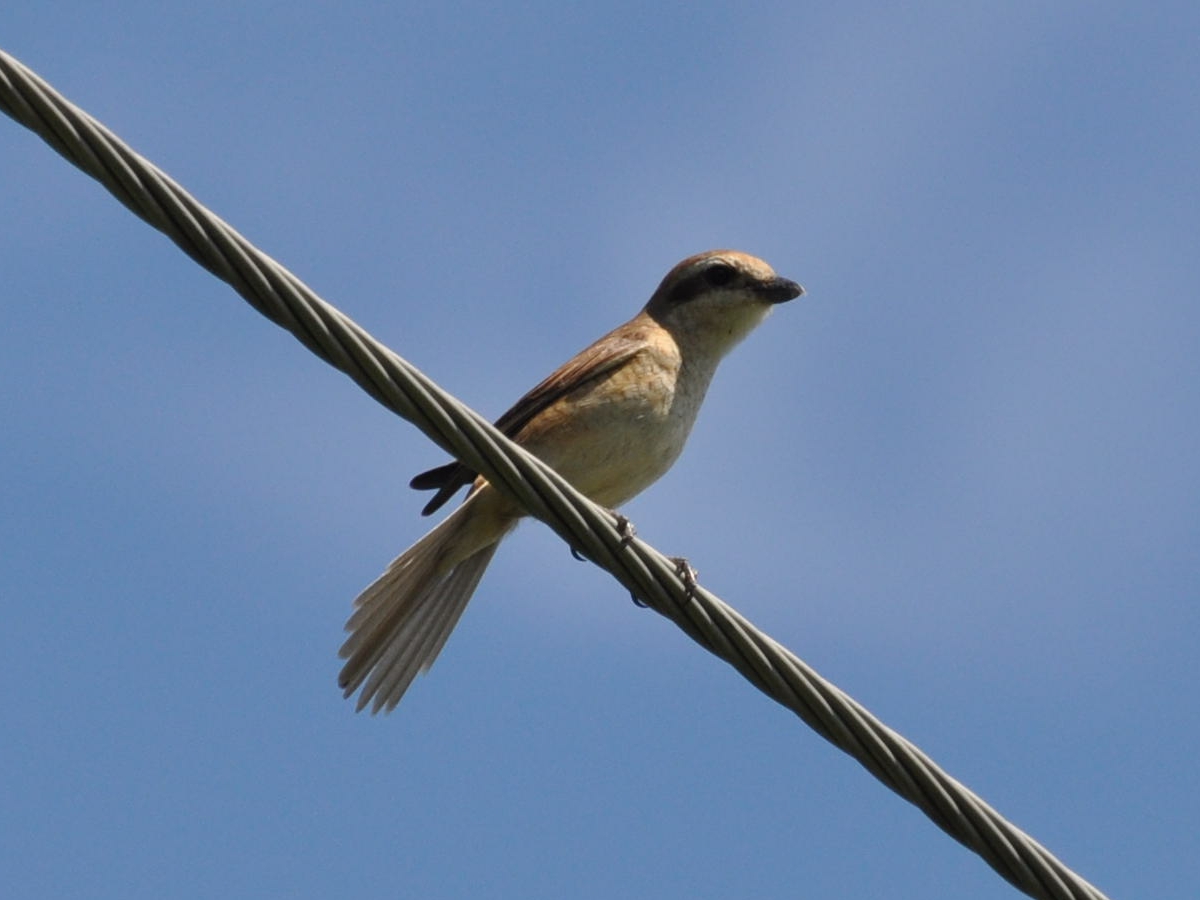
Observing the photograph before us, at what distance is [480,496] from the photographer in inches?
378

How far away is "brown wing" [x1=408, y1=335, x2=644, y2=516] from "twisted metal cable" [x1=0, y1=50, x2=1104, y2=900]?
3910 millimetres

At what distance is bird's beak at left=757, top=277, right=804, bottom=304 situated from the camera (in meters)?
10.7

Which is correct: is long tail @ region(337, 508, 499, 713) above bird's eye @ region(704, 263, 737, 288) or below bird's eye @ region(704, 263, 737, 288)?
below

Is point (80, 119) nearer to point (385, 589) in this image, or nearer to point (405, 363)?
point (405, 363)

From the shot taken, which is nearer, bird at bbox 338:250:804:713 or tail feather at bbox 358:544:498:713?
bird at bbox 338:250:804:713

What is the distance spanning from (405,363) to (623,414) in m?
4.32

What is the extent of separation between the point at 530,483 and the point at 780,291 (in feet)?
18.0

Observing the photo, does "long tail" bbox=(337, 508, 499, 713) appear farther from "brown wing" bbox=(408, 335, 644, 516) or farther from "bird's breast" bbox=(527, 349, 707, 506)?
"bird's breast" bbox=(527, 349, 707, 506)

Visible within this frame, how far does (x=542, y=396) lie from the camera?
9719 mm

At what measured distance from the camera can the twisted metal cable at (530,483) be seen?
4.69m

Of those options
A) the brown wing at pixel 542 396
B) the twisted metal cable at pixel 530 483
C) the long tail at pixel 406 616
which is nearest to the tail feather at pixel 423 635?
the long tail at pixel 406 616

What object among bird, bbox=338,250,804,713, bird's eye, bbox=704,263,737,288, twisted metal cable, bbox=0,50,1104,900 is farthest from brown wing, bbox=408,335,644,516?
twisted metal cable, bbox=0,50,1104,900

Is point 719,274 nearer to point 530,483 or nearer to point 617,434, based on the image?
point 617,434

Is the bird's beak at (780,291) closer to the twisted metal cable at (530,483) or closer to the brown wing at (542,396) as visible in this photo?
the brown wing at (542,396)
